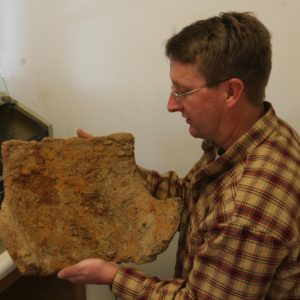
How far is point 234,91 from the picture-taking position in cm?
78

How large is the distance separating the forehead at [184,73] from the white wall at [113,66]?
15.8 inches

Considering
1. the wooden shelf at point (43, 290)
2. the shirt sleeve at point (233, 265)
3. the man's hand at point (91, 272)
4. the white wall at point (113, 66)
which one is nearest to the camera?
the shirt sleeve at point (233, 265)

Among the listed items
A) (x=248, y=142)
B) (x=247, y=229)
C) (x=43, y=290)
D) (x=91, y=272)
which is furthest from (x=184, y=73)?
(x=43, y=290)

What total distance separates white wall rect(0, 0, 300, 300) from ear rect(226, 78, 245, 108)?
0.39 m

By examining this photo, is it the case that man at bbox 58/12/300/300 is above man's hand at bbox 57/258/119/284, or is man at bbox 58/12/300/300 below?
above

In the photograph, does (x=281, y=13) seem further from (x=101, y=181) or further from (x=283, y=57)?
(x=101, y=181)

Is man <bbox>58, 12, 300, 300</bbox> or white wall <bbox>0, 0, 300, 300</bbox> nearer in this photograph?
man <bbox>58, 12, 300, 300</bbox>

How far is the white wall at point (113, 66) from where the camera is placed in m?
1.12

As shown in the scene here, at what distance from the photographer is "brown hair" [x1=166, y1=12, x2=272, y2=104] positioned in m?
0.76

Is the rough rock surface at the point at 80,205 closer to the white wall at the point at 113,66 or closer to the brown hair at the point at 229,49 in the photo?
the brown hair at the point at 229,49

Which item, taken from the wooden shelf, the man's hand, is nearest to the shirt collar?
the man's hand

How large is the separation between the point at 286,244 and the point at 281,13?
0.69 metres

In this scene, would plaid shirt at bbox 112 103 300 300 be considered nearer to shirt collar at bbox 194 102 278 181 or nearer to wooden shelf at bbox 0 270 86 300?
shirt collar at bbox 194 102 278 181

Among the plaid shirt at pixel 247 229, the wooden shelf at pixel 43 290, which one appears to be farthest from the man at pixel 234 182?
the wooden shelf at pixel 43 290
